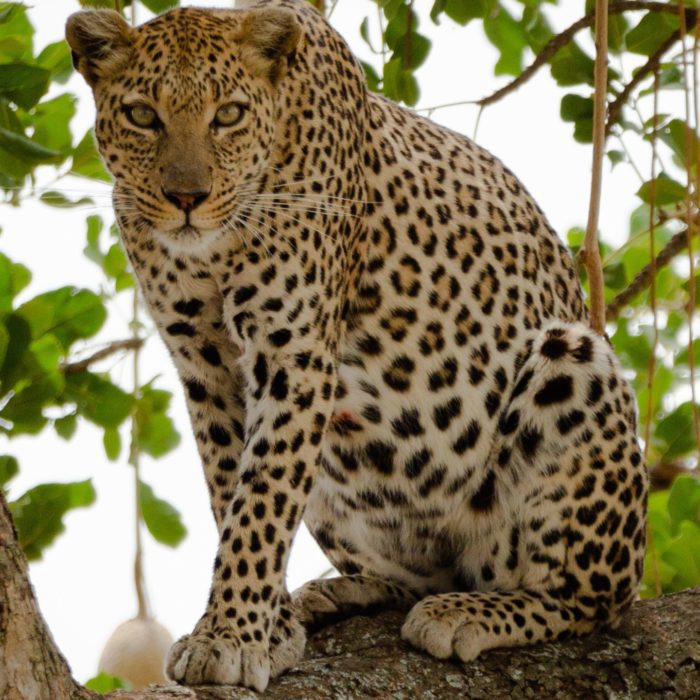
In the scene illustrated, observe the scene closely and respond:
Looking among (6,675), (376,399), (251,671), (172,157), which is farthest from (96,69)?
(6,675)

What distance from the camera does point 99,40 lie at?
586cm

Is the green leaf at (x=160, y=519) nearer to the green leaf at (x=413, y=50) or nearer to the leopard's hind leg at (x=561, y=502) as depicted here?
the leopard's hind leg at (x=561, y=502)

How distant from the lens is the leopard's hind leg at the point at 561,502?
618cm

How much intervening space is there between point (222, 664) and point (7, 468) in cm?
134

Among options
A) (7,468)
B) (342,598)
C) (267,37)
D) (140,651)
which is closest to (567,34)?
(267,37)

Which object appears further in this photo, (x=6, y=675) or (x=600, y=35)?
(x=600, y=35)

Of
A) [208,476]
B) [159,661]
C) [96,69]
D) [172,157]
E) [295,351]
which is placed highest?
[96,69]

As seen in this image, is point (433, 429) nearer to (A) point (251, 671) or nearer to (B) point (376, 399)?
(B) point (376, 399)

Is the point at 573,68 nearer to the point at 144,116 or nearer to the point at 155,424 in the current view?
the point at 144,116

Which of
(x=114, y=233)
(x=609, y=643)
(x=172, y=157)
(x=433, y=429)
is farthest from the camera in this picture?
(x=114, y=233)

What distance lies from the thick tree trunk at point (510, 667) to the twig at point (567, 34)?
263 cm

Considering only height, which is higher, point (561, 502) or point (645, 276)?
point (645, 276)

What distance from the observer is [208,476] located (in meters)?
6.21

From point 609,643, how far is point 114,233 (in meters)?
3.24
